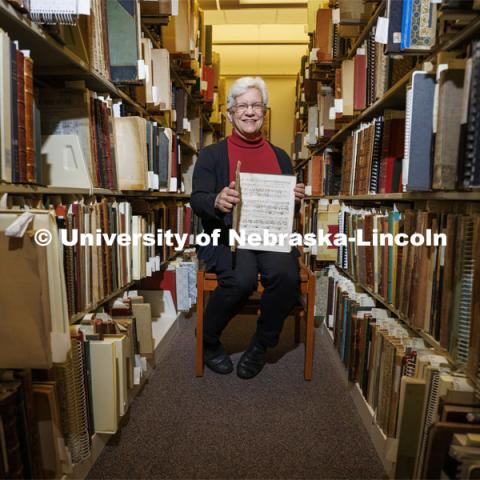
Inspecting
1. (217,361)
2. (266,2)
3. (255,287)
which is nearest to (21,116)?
(255,287)

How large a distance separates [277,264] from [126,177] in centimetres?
73

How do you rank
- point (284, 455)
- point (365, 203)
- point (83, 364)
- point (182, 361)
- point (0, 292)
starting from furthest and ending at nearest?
point (365, 203) → point (182, 361) → point (284, 455) → point (83, 364) → point (0, 292)

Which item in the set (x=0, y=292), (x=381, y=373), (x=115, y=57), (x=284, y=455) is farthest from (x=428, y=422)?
(x=115, y=57)

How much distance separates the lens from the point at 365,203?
2.13m

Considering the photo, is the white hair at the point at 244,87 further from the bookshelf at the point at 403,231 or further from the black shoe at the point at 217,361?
the black shoe at the point at 217,361

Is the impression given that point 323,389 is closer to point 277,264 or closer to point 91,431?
point 277,264

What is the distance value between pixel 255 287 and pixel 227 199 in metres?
0.42

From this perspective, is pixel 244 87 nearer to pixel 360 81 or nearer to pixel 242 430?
pixel 360 81

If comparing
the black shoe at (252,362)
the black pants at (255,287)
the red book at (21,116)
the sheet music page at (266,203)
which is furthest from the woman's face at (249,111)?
the red book at (21,116)

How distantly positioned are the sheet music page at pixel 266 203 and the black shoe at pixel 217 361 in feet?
1.98

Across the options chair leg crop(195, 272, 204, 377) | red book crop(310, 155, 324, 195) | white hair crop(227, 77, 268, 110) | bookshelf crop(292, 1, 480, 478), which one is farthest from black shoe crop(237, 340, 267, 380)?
red book crop(310, 155, 324, 195)

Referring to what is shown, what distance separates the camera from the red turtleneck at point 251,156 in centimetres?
192

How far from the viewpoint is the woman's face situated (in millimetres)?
1867

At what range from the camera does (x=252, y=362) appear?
1.82 meters
